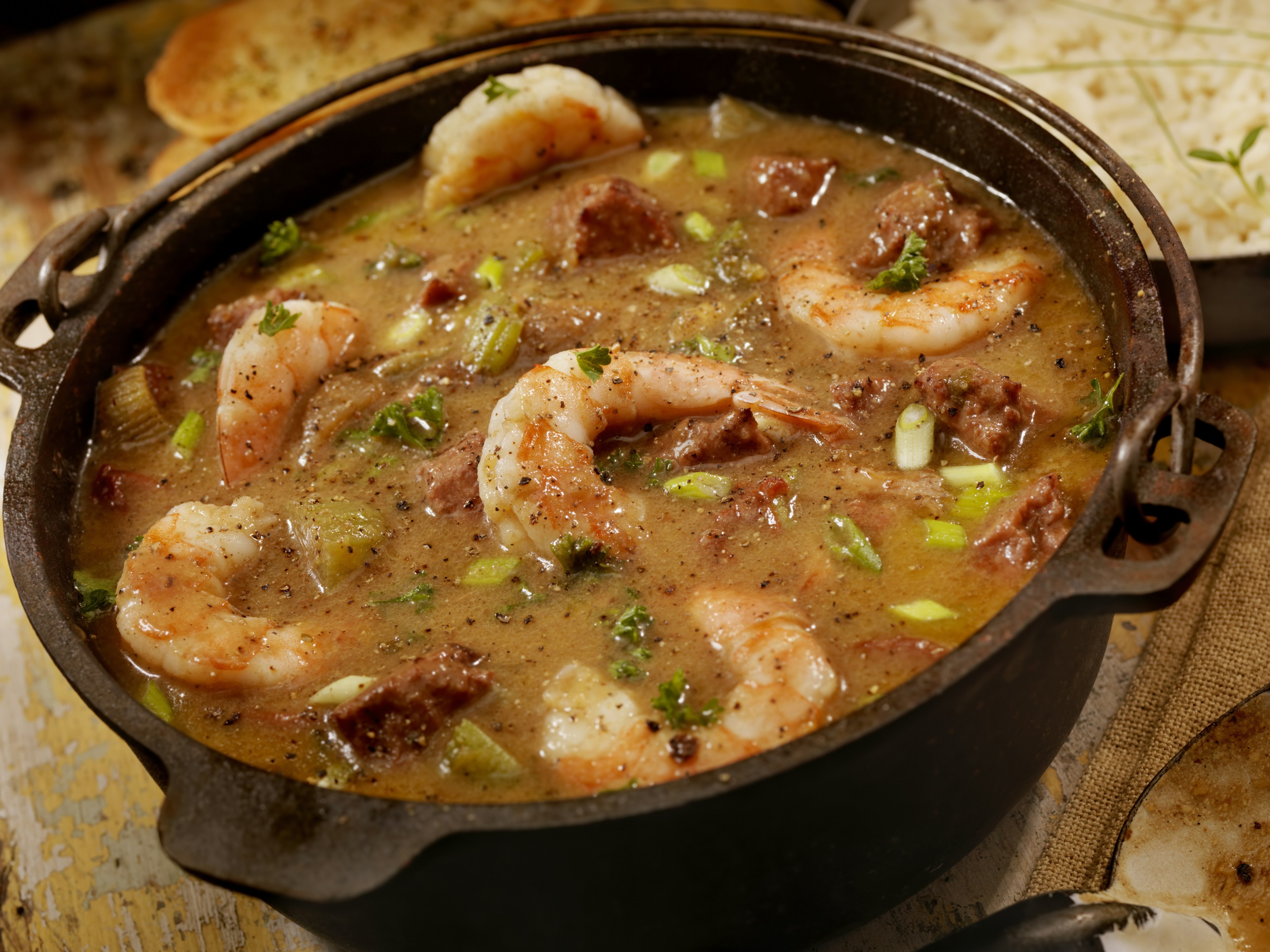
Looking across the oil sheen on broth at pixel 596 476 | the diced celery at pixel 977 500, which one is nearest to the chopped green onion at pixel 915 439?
the oil sheen on broth at pixel 596 476

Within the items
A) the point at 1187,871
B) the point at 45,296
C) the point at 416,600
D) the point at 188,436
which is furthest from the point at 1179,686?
the point at 45,296

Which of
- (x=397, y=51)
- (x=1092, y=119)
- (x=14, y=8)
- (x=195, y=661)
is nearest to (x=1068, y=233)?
(x=1092, y=119)

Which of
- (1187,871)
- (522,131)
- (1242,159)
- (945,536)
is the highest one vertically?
(522,131)

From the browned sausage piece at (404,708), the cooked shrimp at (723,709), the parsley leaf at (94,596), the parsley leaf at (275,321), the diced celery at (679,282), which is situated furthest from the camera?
the diced celery at (679,282)

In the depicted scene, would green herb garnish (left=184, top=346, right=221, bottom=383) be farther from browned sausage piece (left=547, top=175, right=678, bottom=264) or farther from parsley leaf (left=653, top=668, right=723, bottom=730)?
parsley leaf (left=653, top=668, right=723, bottom=730)

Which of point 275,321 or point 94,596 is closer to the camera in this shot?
point 94,596

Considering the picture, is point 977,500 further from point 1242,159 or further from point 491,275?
point 1242,159

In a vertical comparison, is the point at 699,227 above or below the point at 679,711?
above

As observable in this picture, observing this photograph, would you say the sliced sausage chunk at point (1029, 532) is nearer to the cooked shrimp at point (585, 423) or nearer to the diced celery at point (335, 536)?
the cooked shrimp at point (585, 423)
